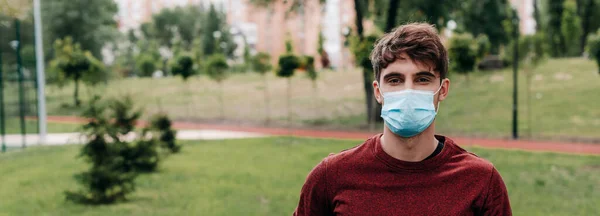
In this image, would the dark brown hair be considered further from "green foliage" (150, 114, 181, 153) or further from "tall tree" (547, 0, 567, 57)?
"tall tree" (547, 0, 567, 57)

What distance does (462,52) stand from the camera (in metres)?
22.5

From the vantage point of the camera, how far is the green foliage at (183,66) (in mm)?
25625

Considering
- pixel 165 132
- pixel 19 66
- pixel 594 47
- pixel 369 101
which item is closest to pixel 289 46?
pixel 369 101

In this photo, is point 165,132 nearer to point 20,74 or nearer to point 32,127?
point 20,74

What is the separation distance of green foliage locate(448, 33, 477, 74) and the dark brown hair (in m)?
20.3

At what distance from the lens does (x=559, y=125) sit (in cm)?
2478

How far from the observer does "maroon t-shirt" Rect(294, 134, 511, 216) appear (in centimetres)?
234

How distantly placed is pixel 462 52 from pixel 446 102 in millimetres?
8742

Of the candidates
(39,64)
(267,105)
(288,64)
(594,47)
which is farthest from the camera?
(267,105)

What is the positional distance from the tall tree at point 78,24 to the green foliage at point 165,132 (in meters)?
31.8

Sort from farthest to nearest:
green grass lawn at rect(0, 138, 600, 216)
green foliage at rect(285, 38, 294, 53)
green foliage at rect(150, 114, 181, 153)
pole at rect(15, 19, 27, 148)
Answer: green foliage at rect(285, 38, 294, 53) < pole at rect(15, 19, 27, 148) < green foliage at rect(150, 114, 181, 153) < green grass lawn at rect(0, 138, 600, 216)

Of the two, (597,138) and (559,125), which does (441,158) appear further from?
(559,125)

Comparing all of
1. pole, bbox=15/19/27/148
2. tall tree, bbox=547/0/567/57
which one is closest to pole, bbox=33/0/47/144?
pole, bbox=15/19/27/148

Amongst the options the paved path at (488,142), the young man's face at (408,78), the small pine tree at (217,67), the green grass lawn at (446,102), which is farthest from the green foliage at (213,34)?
the young man's face at (408,78)
